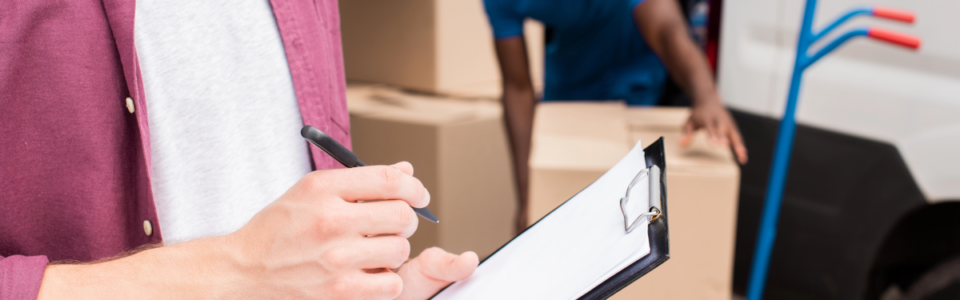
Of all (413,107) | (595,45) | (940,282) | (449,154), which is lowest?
(940,282)

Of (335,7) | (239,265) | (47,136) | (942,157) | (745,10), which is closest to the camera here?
(239,265)

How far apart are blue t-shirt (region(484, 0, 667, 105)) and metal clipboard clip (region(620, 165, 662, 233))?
138cm

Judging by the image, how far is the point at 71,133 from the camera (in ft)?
2.01

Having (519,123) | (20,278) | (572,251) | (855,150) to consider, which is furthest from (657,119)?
(20,278)

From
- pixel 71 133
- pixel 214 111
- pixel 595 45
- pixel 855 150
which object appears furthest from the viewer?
pixel 595 45

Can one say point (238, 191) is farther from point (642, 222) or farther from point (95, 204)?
point (642, 222)

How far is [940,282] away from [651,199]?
1.42 m

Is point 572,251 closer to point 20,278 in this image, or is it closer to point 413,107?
point 20,278

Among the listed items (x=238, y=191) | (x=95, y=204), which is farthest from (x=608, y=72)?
(x=95, y=204)

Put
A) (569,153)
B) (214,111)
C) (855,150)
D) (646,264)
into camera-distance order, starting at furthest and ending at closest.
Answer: (855,150)
(569,153)
(214,111)
(646,264)

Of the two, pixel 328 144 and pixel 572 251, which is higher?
pixel 328 144

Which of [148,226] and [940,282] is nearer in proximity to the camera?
[148,226]

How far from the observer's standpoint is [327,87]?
0.83m

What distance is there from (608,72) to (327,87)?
132 cm
